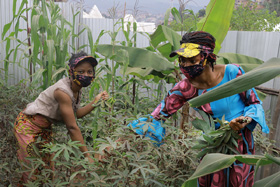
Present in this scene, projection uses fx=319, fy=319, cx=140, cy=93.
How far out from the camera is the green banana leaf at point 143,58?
259 cm

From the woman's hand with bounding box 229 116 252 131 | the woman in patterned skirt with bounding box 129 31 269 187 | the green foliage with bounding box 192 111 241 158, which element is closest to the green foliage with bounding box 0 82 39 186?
the woman in patterned skirt with bounding box 129 31 269 187

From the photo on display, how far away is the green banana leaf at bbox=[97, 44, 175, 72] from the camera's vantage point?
2592 mm

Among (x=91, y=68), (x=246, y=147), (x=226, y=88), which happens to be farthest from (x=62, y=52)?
(x=226, y=88)

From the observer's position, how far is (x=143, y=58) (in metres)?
2.68

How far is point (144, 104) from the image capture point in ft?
10.2

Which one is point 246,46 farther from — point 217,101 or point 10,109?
point 10,109

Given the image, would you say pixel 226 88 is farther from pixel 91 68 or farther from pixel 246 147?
pixel 91 68

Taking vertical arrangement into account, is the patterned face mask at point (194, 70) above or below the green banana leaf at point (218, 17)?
below

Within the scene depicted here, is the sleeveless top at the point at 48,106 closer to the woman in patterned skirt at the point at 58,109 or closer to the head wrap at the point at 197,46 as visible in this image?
the woman in patterned skirt at the point at 58,109

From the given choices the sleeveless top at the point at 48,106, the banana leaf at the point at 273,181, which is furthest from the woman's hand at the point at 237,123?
the sleeveless top at the point at 48,106

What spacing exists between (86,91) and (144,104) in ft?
2.29

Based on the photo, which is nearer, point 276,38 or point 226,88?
point 226,88

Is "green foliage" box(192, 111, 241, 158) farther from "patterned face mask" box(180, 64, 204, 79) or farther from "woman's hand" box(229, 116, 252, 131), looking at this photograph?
"patterned face mask" box(180, 64, 204, 79)

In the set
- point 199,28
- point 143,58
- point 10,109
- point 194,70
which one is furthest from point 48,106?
point 199,28
